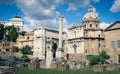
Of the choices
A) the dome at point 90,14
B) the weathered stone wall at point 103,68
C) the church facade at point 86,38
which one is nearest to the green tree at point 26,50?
the church facade at point 86,38

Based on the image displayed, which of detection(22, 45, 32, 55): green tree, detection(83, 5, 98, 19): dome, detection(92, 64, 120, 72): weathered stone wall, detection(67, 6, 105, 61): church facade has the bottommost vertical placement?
detection(92, 64, 120, 72): weathered stone wall

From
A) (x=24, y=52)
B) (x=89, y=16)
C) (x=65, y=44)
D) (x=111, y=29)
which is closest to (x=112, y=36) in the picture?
(x=111, y=29)

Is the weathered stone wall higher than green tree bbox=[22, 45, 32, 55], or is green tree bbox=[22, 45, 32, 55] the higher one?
green tree bbox=[22, 45, 32, 55]

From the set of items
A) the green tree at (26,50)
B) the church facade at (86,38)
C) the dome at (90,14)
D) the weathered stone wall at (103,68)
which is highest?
the dome at (90,14)

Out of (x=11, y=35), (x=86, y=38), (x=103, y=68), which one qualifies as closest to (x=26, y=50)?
(x=86, y=38)

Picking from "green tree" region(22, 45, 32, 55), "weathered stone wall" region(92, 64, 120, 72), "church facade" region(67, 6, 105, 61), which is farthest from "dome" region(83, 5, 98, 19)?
"weathered stone wall" region(92, 64, 120, 72)

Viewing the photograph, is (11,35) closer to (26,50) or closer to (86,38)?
(26,50)

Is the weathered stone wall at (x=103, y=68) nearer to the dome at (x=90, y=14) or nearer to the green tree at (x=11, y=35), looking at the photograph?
the dome at (x=90, y=14)

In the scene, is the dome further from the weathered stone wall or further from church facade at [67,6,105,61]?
the weathered stone wall

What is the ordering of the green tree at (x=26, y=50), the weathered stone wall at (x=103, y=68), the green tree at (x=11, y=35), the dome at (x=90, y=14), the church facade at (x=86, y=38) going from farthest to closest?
1. the green tree at (x=11, y=35)
2. the green tree at (x=26, y=50)
3. the dome at (x=90, y=14)
4. the church facade at (x=86, y=38)
5. the weathered stone wall at (x=103, y=68)

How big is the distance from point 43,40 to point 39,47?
2.20 metres

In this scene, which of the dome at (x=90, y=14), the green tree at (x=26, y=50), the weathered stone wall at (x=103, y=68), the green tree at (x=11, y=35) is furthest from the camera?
the green tree at (x=11, y=35)

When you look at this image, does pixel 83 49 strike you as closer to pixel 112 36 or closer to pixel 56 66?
pixel 112 36

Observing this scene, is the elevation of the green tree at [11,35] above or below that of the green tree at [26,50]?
above
